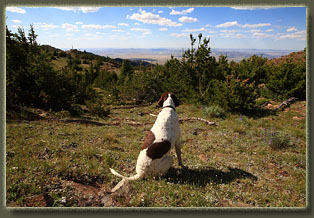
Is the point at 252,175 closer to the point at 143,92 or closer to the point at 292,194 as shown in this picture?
the point at 292,194

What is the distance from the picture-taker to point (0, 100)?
2.98m

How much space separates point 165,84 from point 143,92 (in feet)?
13.5

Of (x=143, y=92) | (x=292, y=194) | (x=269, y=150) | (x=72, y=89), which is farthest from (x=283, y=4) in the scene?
(x=143, y=92)

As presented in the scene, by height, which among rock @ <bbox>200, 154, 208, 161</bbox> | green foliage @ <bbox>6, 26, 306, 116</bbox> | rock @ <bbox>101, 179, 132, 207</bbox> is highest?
green foliage @ <bbox>6, 26, 306, 116</bbox>

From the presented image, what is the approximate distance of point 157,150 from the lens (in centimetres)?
382

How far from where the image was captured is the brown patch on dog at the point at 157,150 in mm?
3796

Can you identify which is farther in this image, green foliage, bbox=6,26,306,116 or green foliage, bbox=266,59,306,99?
green foliage, bbox=266,59,306,99

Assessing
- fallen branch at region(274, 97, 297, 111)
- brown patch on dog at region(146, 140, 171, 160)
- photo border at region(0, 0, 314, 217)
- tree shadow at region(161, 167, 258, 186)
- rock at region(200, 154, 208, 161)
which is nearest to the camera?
photo border at region(0, 0, 314, 217)

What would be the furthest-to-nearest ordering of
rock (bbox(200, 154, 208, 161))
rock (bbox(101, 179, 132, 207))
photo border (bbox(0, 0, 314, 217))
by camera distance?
rock (bbox(200, 154, 208, 161)), rock (bbox(101, 179, 132, 207)), photo border (bbox(0, 0, 314, 217))

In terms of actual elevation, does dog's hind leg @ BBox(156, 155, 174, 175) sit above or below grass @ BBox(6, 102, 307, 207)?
above

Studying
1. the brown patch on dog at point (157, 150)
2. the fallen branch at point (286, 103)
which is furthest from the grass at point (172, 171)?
the fallen branch at point (286, 103)

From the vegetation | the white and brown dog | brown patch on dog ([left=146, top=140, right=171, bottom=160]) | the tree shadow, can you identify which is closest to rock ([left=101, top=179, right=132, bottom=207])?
the vegetation

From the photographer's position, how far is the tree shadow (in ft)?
13.5

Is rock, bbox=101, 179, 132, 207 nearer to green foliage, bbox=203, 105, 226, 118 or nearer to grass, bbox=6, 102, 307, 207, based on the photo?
grass, bbox=6, 102, 307, 207
